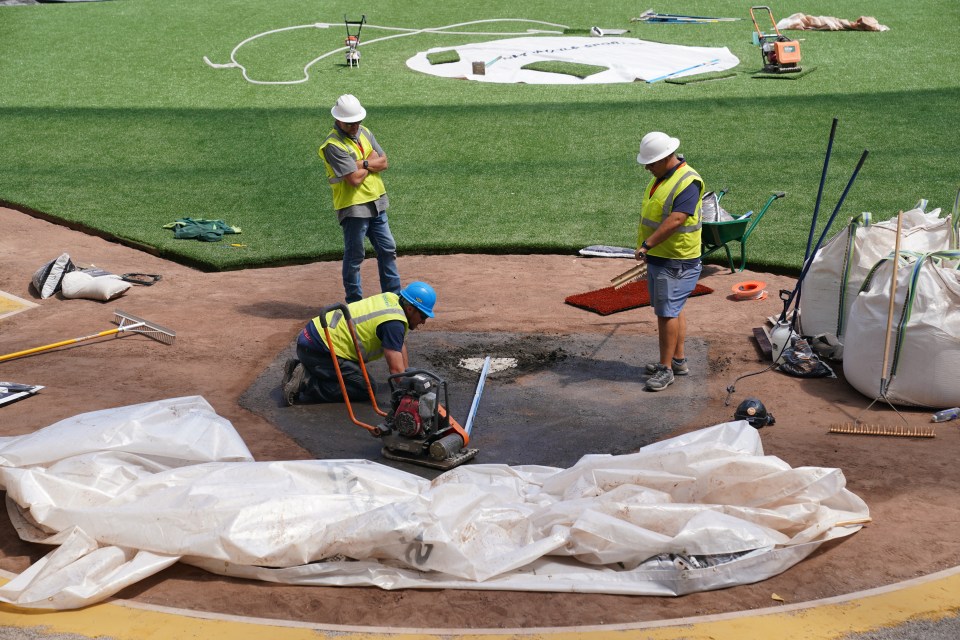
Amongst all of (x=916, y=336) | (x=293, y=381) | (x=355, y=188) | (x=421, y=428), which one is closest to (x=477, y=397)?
(x=421, y=428)

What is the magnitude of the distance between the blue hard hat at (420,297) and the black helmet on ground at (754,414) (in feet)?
7.22

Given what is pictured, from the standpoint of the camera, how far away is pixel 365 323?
680 cm

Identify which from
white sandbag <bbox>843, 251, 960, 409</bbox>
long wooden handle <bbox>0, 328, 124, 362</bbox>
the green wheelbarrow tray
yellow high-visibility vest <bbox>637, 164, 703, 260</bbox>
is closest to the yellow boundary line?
white sandbag <bbox>843, 251, 960, 409</bbox>

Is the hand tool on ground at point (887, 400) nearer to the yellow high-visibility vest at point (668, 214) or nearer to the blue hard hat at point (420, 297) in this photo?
the yellow high-visibility vest at point (668, 214)

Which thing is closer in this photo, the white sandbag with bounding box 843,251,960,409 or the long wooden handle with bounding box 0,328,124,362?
the white sandbag with bounding box 843,251,960,409

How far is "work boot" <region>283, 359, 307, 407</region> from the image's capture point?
7125 millimetres

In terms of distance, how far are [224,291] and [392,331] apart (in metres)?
3.67

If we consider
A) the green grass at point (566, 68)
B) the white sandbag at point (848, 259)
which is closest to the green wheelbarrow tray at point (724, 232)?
the white sandbag at point (848, 259)

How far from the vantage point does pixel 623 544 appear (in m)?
4.88

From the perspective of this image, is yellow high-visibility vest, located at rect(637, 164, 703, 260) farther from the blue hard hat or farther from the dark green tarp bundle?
the dark green tarp bundle

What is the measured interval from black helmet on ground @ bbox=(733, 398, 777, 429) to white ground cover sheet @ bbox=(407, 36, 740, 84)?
10843 mm

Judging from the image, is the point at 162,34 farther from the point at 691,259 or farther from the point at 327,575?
the point at 327,575

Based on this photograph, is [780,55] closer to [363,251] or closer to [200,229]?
[200,229]

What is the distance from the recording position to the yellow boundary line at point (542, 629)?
4.45 meters
